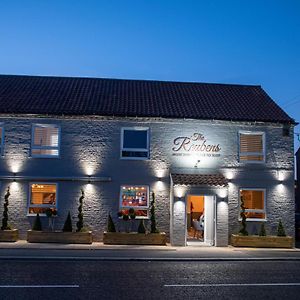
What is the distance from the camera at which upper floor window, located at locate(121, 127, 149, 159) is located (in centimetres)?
2173

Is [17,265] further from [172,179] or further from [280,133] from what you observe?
[280,133]

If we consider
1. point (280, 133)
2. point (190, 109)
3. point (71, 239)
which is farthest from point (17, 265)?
point (280, 133)

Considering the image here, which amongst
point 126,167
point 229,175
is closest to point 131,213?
point 126,167

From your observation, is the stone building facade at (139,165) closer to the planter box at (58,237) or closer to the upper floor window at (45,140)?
the upper floor window at (45,140)

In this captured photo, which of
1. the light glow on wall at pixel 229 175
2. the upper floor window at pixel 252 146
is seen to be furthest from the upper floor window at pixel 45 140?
the upper floor window at pixel 252 146

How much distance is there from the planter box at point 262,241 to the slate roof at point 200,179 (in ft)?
8.33

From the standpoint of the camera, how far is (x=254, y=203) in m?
22.1

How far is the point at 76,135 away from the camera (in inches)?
850

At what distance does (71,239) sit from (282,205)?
982 cm

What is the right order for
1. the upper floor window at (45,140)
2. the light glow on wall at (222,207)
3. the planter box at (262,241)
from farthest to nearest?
the upper floor window at (45,140), the light glow on wall at (222,207), the planter box at (262,241)

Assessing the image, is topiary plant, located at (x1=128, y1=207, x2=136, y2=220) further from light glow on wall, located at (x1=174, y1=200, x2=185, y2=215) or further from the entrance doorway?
the entrance doorway

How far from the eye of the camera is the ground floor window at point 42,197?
21.4m

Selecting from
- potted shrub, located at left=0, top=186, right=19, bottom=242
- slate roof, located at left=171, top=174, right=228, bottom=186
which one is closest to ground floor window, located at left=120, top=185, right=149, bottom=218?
slate roof, located at left=171, top=174, right=228, bottom=186

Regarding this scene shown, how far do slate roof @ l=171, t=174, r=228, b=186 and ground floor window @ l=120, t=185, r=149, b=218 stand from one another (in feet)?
5.47
